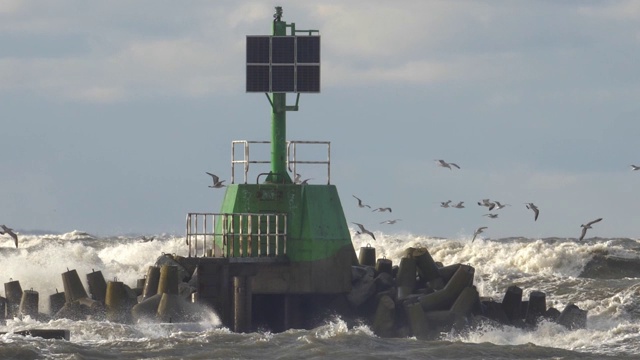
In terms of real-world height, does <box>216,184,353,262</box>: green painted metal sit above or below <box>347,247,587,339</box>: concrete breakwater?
above

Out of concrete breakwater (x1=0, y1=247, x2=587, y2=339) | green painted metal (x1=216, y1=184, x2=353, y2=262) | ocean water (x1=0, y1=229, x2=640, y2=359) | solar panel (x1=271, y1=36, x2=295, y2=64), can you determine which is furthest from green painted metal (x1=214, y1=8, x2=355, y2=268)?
ocean water (x1=0, y1=229, x2=640, y2=359)

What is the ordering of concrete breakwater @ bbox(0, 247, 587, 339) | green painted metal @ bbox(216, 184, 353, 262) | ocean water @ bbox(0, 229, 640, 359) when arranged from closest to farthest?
ocean water @ bbox(0, 229, 640, 359), concrete breakwater @ bbox(0, 247, 587, 339), green painted metal @ bbox(216, 184, 353, 262)

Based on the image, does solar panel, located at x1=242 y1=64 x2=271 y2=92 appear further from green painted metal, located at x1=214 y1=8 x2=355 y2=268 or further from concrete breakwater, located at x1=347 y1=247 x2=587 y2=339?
concrete breakwater, located at x1=347 y1=247 x2=587 y2=339

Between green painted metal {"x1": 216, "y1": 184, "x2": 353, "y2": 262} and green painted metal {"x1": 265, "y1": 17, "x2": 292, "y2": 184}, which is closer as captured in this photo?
green painted metal {"x1": 216, "y1": 184, "x2": 353, "y2": 262}

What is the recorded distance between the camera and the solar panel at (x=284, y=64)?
33906mm

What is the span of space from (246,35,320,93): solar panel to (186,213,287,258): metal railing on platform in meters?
2.72

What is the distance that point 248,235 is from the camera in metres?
32.8

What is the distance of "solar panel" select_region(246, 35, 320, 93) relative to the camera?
33906 millimetres

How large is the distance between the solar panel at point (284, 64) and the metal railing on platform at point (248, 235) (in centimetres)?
272

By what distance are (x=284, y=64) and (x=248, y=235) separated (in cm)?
374

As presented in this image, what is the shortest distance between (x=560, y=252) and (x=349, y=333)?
2569cm

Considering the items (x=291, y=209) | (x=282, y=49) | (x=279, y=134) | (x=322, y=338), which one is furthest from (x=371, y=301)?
(x=282, y=49)

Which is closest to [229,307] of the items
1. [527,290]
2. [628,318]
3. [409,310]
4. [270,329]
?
[270,329]

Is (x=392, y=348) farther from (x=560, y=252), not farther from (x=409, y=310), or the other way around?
(x=560, y=252)
